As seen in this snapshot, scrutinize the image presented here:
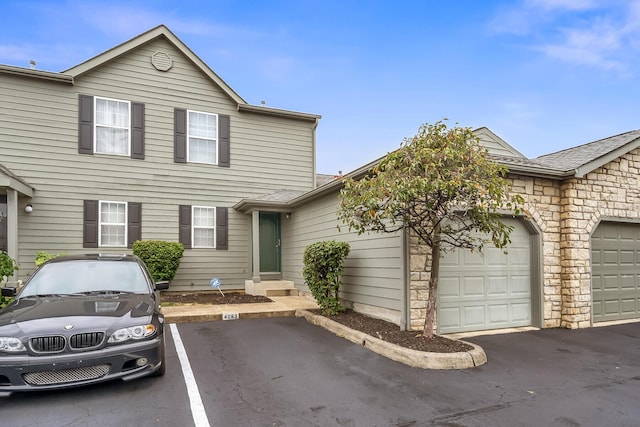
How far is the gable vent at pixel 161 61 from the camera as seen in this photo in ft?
39.2

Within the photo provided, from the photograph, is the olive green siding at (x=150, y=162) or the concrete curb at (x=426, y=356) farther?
the olive green siding at (x=150, y=162)

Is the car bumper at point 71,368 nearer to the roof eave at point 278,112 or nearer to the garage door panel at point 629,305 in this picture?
the garage door panel at point 629,305

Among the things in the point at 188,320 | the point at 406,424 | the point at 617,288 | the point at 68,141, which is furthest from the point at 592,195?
the point at 68,141

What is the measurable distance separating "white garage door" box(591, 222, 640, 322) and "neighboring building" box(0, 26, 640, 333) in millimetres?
37

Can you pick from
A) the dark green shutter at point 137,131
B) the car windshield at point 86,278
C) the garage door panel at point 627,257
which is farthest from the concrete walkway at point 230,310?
the garage door panel at point 627,257

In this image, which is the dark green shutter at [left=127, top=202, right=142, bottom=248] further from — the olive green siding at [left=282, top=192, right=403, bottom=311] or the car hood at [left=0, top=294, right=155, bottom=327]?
the car hood at [left=0, top=294, right=155, bottom=327]

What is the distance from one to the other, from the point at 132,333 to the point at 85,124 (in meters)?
9.12

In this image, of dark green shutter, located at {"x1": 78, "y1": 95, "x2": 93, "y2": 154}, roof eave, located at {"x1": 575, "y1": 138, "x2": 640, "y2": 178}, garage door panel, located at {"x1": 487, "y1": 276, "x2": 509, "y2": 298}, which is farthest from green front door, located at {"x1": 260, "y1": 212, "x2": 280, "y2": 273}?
roof eave, located at {"x1": 575, "y1": 138, "x2": 640, "y2": 178}

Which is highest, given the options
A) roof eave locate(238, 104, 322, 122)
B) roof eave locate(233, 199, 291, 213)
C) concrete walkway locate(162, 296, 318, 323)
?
roof eave locate(238, 104, 322, 122)

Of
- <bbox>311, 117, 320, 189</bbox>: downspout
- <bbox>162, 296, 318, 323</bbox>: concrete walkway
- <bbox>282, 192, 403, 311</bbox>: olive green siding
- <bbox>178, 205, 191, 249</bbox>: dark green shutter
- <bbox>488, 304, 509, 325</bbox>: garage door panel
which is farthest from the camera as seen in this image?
<bbox>311, 117, 320, 189</bbox>: downspout

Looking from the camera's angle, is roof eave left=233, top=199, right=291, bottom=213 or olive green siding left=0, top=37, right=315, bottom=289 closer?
olive green siding left=0, top=37, right=315, bottom=289

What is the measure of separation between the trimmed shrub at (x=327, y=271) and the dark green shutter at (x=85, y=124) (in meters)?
7.45

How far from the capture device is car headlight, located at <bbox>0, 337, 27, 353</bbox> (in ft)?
12.3

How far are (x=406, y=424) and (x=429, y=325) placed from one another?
269 centimetres
